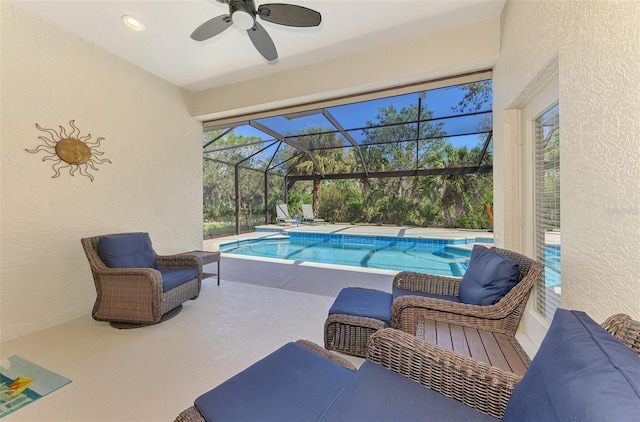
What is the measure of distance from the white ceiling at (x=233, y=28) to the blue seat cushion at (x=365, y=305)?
2645 millimetres

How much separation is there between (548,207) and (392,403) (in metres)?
2.05

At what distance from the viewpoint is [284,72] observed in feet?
11.3

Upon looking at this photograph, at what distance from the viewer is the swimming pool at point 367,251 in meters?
5.62

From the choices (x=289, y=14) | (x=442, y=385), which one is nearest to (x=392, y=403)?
(x=442, y=385)

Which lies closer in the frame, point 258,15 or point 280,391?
point 280,391

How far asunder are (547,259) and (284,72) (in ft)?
11.7

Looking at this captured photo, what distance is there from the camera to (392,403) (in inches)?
35.8

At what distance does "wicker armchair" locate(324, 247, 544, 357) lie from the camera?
153 cm

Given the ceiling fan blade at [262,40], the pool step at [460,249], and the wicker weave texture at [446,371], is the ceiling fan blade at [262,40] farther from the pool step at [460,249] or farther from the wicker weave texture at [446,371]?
the pool step at [460,249]

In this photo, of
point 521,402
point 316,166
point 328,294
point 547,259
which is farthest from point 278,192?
point 521,402

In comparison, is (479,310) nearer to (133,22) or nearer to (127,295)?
(127,295)

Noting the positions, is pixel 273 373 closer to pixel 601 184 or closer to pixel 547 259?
pixel 601 184

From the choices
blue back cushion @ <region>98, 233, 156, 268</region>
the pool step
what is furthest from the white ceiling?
the pool step

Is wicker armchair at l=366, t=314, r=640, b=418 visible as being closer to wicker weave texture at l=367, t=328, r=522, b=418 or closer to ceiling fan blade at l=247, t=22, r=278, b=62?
wicker weave texture at l=367, t=328, r=522, b=418
